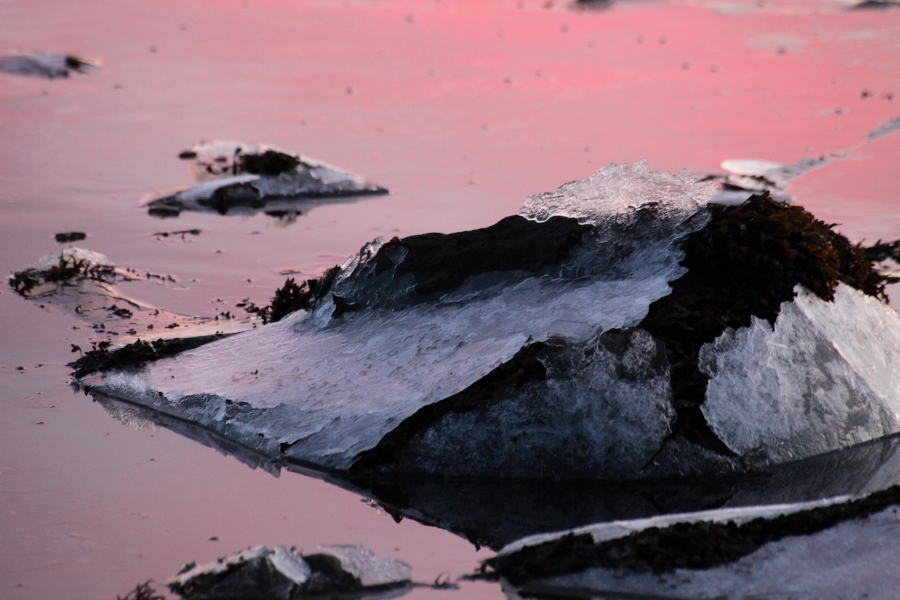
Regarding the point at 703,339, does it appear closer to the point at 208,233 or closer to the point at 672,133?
the point at 208,233

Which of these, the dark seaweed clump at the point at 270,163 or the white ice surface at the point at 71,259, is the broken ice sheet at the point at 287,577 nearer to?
the white ice surface at the point at 71,259

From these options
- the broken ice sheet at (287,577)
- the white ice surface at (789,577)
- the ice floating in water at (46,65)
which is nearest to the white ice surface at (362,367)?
the broken ice sheet at (287,577)

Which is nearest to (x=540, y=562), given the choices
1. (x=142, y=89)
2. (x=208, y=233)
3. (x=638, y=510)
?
(x=638, y=510)

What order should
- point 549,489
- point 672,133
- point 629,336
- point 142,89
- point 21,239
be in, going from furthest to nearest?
point 142,89
point 672,133
point 21,239
point 629,336
point 549,489

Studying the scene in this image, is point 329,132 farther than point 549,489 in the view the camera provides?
Yes

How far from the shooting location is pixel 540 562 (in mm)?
3861

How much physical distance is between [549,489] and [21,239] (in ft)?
19.2

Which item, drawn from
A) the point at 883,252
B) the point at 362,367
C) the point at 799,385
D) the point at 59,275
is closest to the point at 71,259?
the point at 59,275

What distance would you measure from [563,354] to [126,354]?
274cm

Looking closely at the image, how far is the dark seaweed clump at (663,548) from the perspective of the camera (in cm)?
383

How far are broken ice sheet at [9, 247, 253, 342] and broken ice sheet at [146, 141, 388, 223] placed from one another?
175 centimetres

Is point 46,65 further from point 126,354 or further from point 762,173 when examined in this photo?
point 126,354

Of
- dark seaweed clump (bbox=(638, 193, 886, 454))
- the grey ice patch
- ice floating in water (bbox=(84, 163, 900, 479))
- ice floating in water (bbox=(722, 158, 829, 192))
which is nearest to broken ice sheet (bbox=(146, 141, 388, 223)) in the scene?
ice floating in water (bbox=(722, 158, 829, 192))

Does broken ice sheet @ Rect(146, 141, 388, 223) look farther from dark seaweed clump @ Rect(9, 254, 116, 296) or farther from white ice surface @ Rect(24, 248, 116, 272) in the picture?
dark seaweed clump @ Rect(9, 254, 116, 296)
